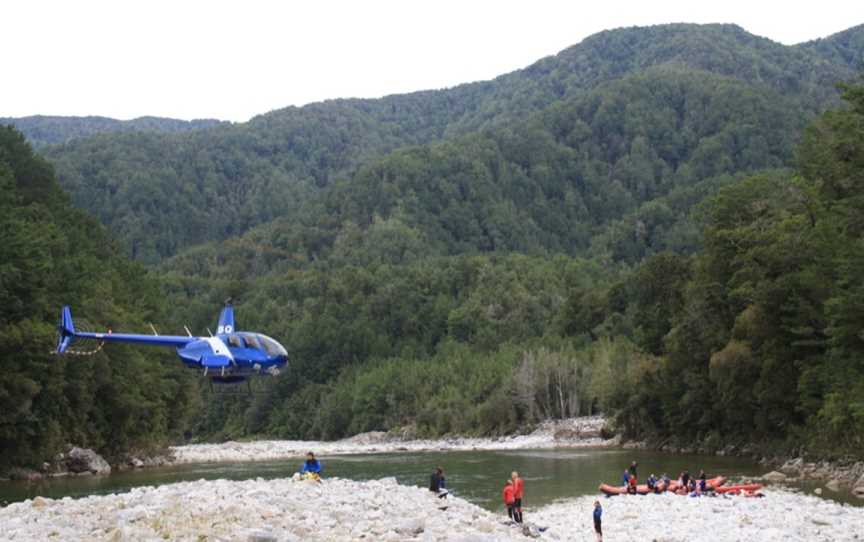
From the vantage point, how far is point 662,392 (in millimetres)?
72375

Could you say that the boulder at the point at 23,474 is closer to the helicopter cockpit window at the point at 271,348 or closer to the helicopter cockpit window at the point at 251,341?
A: the helicopter cockpit window at the point at 251,341

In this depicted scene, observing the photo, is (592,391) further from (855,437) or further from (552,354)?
(855,437)

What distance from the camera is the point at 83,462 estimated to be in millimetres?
61188

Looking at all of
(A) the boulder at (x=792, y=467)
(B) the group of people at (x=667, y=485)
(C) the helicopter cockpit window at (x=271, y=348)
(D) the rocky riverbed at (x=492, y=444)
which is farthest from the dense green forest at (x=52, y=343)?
(A) the boulder at (x=792, y=467)

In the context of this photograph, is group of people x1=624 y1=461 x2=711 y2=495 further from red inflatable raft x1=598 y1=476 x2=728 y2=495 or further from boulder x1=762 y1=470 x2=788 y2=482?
boulder x1=762 y1=470 x2=788 y2=482

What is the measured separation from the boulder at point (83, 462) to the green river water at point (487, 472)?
148 centimetres

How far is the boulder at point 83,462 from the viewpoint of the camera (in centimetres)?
6044

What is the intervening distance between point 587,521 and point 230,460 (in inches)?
2058

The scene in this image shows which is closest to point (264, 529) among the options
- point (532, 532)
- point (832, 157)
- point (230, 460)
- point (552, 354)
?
point (532, 532)

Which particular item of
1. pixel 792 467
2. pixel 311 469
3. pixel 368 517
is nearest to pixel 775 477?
pixel 792 467

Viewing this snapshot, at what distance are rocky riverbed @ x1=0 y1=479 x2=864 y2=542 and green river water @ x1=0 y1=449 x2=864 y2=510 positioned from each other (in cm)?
496

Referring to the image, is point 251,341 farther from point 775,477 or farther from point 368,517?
point 775,477

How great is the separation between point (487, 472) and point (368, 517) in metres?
31.5

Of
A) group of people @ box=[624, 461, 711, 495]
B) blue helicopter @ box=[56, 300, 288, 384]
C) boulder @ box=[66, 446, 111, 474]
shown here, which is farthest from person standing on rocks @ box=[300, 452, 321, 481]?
boulder @ box=[66, 446, 111, 474]
